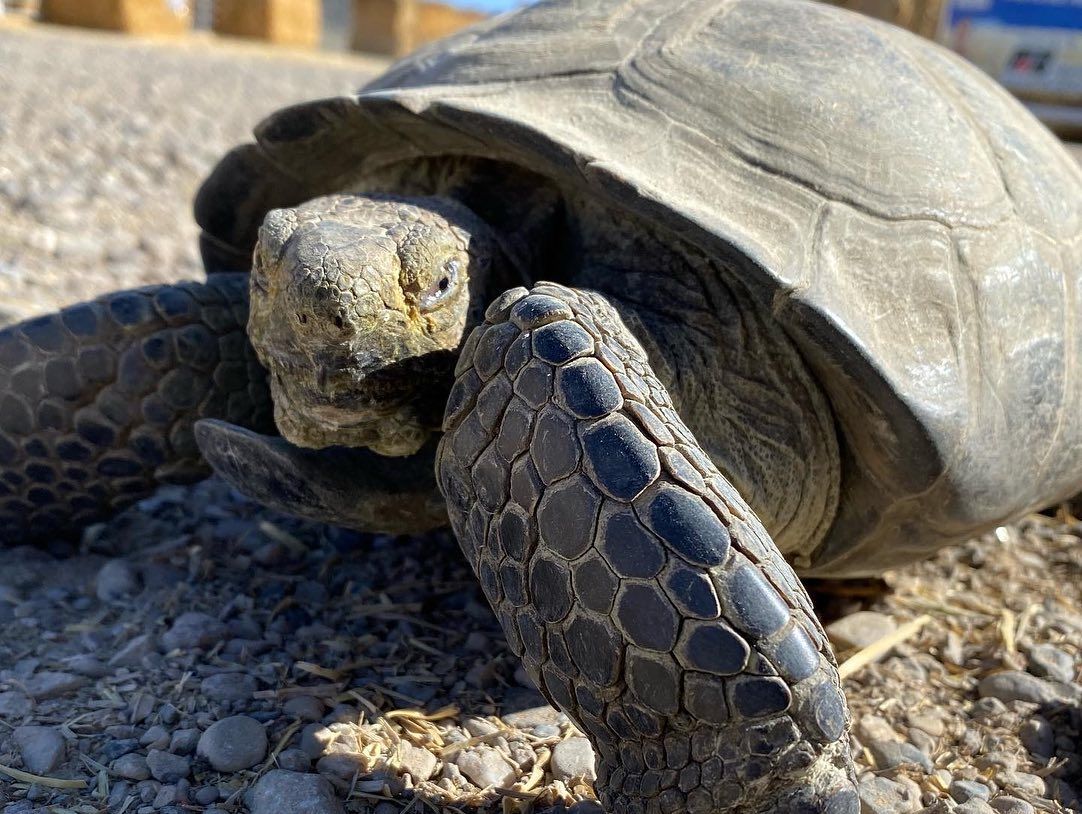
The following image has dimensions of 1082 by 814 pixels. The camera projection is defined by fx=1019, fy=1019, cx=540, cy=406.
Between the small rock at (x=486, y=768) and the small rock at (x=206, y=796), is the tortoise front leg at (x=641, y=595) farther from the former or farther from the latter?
the small rock at (x=206, y=796)

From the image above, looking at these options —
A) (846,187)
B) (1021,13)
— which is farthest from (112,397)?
(1021,13)

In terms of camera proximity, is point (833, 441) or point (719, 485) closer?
point (719, 485)

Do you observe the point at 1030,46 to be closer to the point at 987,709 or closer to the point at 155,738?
the point at 987,709

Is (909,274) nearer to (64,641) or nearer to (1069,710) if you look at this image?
(1069,710)

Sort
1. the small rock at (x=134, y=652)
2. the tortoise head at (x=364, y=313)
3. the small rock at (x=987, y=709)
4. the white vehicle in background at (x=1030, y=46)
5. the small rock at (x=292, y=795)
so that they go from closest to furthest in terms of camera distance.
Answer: the small rock at (x=292, y=795), the tortoise head at (x=364, y=313), the small rock at (x=134, y=652), the small rock at (x=987, y=709), the white vehicle in background at (x=1030, y=46)

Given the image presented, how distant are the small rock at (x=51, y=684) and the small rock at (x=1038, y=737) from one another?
1911 mm

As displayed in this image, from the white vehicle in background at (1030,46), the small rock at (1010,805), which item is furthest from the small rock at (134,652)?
A: the white vehicle in background at (1030,46)

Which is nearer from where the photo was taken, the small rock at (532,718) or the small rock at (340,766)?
the small rock at (340,766)

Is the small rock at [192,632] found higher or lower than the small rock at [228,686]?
lower

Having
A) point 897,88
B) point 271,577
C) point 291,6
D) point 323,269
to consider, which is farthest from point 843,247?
point 291,6

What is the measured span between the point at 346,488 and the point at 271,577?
0.57 meters

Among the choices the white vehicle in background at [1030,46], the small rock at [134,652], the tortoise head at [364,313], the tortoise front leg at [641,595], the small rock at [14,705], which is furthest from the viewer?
the white vehicle in background at [1030,46]

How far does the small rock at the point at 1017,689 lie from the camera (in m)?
2.25

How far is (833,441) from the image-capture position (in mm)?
2127
